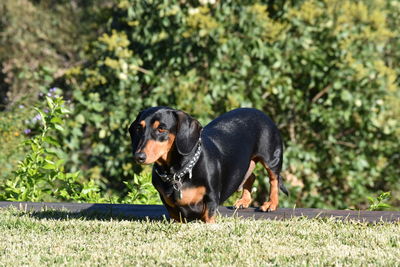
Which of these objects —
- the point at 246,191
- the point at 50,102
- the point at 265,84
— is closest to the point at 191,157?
the point at 246,191

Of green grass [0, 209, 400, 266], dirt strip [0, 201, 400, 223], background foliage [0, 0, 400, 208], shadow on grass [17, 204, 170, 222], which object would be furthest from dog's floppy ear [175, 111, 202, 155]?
background foliage [0, 0, 400, 208]

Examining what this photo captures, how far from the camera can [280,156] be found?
17.2ft

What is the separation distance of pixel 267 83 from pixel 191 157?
10.9ft

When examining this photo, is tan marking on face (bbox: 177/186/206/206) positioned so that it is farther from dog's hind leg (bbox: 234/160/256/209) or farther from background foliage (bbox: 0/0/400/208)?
background foliage (bbox: 0/0/400/208)

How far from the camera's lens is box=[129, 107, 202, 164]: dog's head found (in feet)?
13.3

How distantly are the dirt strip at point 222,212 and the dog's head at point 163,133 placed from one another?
835 millimetres

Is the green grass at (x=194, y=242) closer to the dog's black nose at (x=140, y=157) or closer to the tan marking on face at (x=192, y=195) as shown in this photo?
the tan marking on face at (x=192, y=195)

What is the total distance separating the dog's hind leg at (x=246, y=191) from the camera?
5195 mm

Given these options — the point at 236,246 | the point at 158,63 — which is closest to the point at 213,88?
the point at 158,63

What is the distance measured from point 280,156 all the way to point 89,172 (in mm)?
2930

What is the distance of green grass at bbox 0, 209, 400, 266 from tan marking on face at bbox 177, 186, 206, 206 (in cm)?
15

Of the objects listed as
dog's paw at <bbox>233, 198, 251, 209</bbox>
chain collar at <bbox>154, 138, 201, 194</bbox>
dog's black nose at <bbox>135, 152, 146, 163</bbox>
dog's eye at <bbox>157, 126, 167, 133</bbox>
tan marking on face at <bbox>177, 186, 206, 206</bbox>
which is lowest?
dog's paw at <bbox>233, 198, 251, 209</bbox>

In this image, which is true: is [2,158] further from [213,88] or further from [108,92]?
[213,88]

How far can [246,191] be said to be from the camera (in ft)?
Answer: 17.6
